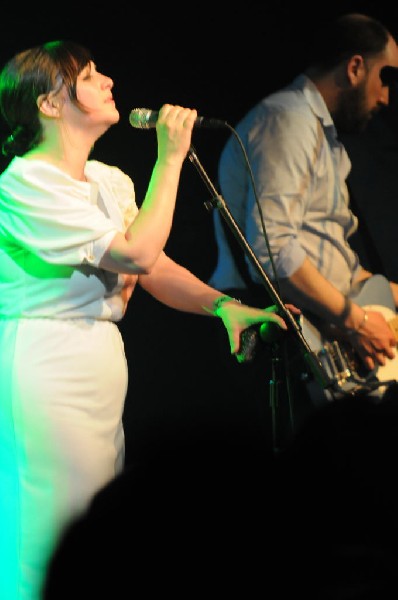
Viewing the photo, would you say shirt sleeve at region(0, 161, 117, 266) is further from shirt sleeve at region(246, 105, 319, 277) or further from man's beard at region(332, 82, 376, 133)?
man's beard at region(332, 82, 376, 133)

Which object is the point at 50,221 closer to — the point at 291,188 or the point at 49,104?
the point at 49,104

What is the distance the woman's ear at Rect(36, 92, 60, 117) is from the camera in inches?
91.1

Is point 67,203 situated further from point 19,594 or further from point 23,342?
point 19,594

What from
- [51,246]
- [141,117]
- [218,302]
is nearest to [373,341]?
[218,302]

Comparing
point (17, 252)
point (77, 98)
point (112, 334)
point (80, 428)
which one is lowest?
point (80, 428)

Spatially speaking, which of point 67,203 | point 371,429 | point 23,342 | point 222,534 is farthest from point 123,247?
point 222,534

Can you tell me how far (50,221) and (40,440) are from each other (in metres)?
0.52

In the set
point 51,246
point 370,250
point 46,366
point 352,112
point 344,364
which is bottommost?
point 344,364

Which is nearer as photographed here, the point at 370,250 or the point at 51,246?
the point at 51,246

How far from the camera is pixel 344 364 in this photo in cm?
315

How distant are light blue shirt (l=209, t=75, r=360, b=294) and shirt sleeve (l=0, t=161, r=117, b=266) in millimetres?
986

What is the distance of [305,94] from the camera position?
11.0 ft

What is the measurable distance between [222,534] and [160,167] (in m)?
1.58

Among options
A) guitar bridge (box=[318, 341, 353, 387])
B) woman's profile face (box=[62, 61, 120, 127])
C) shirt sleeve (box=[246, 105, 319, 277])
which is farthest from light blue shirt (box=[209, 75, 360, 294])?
woman's profile face (box=[62, 61, 120, 127])
